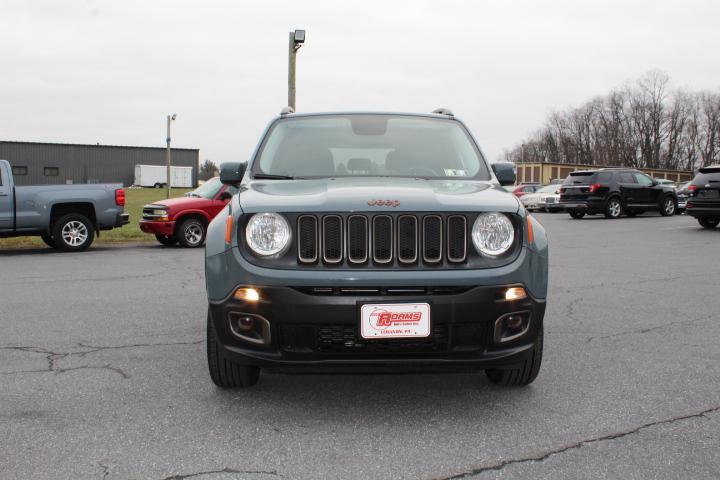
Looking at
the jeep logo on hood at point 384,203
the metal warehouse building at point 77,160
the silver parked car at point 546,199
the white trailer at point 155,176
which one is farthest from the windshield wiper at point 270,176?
the metal warehouse building at point 77,160

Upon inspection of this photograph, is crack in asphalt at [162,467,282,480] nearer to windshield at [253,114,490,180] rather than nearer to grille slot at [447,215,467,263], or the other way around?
grille slot at [447,215,467,263]

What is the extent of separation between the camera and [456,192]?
3939 millimetres

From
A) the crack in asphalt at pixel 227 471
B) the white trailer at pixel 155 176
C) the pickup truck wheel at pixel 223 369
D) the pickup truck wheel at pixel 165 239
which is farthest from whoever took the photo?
the white trailer at pixel 155 176

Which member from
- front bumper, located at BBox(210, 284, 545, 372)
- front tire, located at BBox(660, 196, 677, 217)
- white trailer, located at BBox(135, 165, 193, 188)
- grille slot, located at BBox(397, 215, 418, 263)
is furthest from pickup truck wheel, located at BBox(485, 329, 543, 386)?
white trailer, located at BBox(135, 165, 193, 188)

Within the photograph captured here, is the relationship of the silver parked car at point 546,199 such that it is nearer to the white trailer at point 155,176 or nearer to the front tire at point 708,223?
the front tire at point 708,223

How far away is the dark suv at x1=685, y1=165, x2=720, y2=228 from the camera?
17.2 metres

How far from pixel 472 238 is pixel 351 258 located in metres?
0.62

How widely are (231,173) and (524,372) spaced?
2330 mm

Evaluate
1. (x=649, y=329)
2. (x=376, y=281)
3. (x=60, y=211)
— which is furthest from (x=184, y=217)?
(x=376, y=281)

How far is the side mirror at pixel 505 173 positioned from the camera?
4.81 meters

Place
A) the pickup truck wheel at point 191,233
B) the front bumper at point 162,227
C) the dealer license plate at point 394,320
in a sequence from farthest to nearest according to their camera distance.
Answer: the pickup truck wheel at point 191,233, the front bumper at point 162,227, the dealer license plate at point 394,320

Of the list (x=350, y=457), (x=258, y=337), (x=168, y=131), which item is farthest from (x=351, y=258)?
(x=168, y=131)

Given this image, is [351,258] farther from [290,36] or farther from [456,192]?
[290,36]

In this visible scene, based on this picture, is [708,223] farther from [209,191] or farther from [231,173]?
[231,173]
